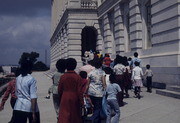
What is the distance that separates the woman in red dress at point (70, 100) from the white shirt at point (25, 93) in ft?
2.06

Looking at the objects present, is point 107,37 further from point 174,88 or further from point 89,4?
point 174,88

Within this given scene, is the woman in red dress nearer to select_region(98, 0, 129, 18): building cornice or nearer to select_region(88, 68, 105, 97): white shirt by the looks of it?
select_region(88, 68, 105, 97): white shirt

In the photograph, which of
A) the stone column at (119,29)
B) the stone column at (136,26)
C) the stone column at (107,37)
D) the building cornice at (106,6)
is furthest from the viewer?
the stone column at (107,37)

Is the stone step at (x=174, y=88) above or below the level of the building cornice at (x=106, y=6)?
below

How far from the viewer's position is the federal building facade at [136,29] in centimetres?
1644

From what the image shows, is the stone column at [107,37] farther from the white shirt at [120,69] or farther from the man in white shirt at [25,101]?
the man in white shirt at [25,101]

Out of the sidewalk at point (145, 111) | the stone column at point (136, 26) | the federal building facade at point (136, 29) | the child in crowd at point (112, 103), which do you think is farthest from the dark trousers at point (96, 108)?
the stone column at point (136, 26)

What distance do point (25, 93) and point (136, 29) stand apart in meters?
15.5

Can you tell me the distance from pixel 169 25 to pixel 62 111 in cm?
1134

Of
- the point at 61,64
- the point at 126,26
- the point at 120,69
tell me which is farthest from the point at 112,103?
the point at 126,26

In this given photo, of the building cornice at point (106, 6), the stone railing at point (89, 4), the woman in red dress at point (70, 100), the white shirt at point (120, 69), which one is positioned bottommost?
the woman in red dress at point (70, 100)

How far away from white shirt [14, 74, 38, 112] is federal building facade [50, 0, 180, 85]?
31.7ft

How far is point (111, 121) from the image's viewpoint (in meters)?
9.18

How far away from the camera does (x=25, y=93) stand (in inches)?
268
